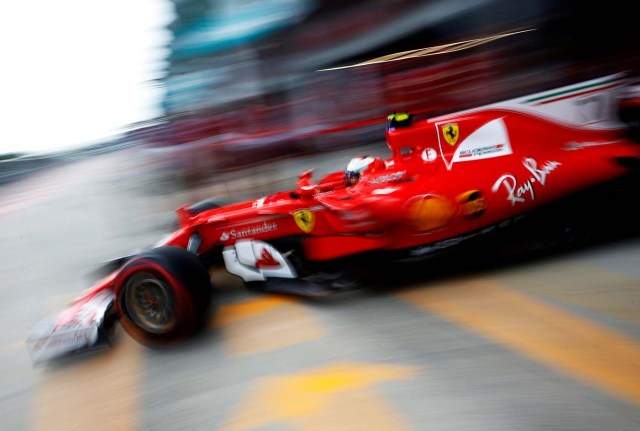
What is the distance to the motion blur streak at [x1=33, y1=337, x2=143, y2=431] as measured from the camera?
2.23m

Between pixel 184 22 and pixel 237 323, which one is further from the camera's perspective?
pixel 184 22

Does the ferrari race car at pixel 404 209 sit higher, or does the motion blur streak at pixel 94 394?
the ferrari race car at pixel 404 209

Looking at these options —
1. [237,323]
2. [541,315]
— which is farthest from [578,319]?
[237,323]

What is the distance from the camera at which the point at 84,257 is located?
4930 millimetres

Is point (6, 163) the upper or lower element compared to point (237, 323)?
upper

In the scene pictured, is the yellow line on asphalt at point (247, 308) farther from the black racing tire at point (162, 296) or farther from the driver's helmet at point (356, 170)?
the driver's helmet at point (356, 170)

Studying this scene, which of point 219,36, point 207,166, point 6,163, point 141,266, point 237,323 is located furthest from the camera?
point 6,163

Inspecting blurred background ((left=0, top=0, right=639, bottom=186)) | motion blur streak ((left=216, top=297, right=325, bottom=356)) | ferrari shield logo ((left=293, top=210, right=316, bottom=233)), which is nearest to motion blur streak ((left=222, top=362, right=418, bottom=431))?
motion blur streak ((left=216, top=297, right=325, bottom=356))

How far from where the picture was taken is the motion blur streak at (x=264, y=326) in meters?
2.58

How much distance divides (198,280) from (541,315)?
5.77ft

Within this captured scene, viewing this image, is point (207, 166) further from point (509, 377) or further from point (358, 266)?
point (509, 377)

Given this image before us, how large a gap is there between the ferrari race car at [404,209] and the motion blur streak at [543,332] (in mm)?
285

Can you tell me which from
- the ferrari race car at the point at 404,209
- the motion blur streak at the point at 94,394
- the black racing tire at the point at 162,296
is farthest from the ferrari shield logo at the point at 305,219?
the motion blur streak at the point at 94,394

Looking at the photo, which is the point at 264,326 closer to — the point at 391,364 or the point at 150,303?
the point at 150,303
